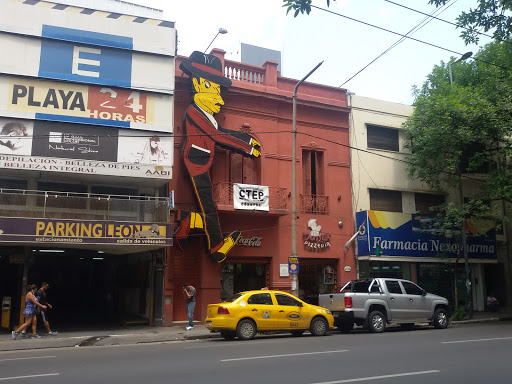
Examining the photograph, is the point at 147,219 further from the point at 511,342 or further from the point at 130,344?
the point at 511,342

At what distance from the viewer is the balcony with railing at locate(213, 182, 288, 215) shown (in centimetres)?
1916

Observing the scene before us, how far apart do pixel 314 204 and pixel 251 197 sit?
12.8 ft

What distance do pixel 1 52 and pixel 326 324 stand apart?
1449 cm

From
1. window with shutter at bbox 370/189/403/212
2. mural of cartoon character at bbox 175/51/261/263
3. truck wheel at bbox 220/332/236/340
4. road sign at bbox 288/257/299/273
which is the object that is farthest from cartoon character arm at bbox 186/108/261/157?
truck wheel at bbox 220/332/236/340

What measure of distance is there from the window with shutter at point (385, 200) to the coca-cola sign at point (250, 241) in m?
6.46

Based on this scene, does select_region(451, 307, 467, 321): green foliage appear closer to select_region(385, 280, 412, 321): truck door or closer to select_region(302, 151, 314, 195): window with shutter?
select_region(385, 280, 412, 321): truck door

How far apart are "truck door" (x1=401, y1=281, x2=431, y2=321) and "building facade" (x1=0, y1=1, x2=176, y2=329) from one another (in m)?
8.80

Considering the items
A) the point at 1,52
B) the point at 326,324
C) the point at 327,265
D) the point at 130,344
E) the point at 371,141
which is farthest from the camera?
the point at 371,141

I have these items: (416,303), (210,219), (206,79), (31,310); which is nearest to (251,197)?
(210,219)

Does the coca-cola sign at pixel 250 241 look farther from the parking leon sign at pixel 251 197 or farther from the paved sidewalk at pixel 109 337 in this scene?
the paved sidewalk at pixel 109 337

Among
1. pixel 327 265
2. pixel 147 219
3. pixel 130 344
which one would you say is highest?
pixel 147 219

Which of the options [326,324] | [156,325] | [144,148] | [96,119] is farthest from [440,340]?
[96,119]

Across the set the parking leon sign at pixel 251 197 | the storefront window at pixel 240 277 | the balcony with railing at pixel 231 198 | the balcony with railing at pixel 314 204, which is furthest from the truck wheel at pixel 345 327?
the balcony with railing at pixel 314 204

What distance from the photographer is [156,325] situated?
1842cm
